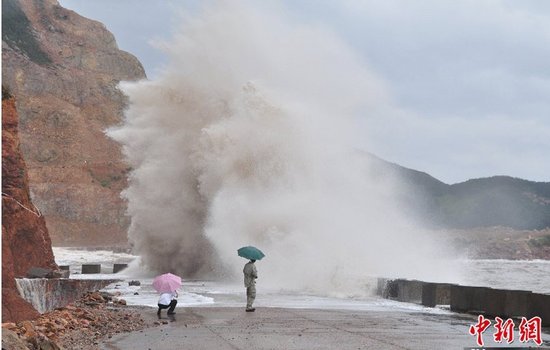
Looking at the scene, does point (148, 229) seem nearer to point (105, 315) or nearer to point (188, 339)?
point (105, 315)

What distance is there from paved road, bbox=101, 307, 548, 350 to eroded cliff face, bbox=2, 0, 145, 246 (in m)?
121

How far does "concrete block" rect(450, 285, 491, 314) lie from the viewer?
15.0m

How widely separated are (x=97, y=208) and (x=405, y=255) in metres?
114

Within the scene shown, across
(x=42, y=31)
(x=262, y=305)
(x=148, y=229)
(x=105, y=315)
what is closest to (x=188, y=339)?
(x=105, y=315)

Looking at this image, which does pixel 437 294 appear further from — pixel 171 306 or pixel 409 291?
pixel 171 306

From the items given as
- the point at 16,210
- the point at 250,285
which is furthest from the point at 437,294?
the point at 16,210

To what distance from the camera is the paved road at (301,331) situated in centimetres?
991

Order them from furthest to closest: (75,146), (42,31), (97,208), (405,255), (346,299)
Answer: (42,31) → (75,146) → (97,208) → (405,255) → (346,299)

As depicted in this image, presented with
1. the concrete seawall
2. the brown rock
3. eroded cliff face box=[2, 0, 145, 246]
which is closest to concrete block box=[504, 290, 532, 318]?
the concrete seawall

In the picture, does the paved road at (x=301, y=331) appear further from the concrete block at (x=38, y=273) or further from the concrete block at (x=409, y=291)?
the concrete block at (x=38, y=273)

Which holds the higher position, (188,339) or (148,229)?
(148,229)

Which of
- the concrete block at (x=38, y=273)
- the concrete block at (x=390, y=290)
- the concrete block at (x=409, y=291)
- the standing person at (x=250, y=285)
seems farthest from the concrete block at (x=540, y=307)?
the concrete block at (x=38, y=273)

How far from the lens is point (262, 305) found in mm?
17266

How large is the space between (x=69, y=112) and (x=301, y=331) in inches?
5994
